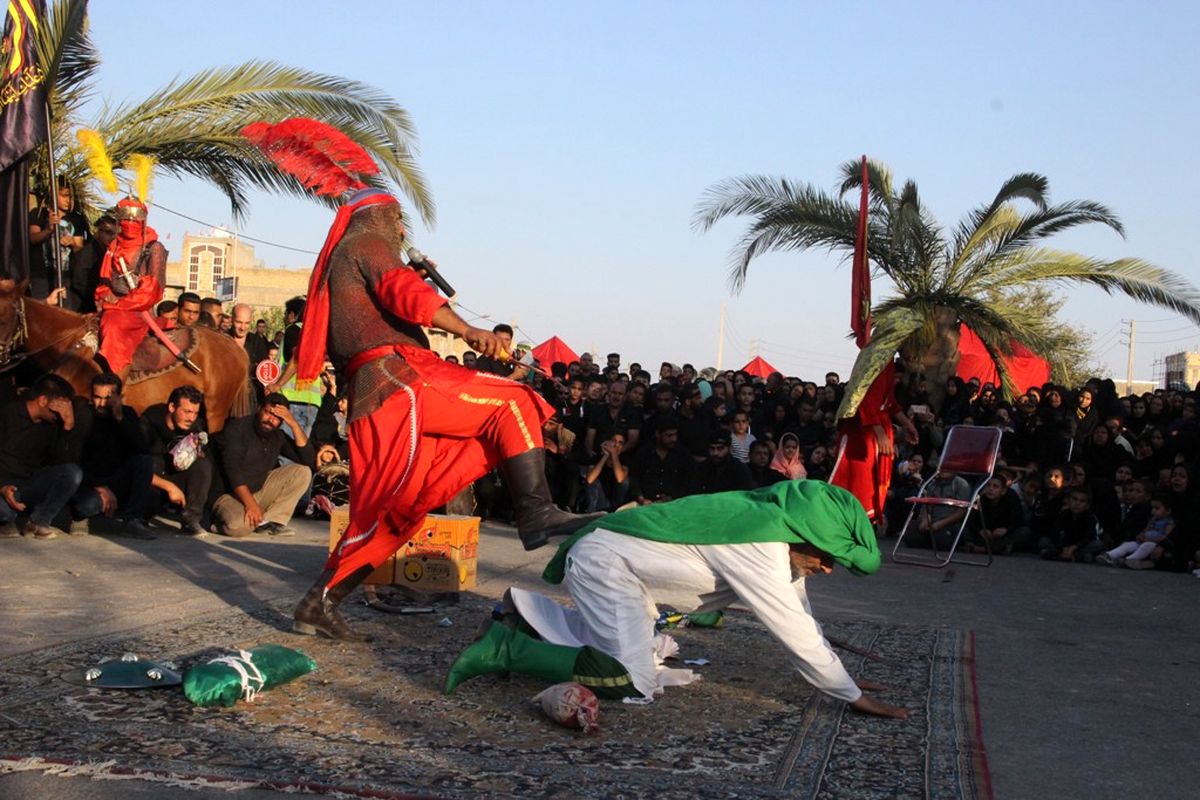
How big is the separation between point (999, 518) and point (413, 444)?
25.4ft

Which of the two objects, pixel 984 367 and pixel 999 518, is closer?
pixel 999 518

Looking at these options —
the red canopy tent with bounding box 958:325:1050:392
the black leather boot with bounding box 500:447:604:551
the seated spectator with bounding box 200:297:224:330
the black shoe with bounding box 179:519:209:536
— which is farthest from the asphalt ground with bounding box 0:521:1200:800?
the red canopy tent with bounding box 958:325:1050:392

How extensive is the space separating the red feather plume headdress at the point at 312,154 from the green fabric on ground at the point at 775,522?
224cm

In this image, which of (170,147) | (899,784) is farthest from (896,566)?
(170,147)

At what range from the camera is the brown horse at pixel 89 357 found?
29.1 ft

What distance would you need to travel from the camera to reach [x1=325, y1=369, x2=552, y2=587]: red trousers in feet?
16.9

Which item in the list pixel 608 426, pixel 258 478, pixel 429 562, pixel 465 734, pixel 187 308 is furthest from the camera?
pixel 608 426

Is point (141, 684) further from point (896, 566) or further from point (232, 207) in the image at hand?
point (232, 207)

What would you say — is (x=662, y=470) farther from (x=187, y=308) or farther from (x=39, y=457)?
(x=39, y=457)

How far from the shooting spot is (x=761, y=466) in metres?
12.8

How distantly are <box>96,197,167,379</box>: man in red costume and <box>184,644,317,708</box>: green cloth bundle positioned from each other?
6162mm

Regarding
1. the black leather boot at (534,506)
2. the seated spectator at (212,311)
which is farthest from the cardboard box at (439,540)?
the seated spectator at (212,311)

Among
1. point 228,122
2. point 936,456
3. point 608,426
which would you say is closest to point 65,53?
point 228,122

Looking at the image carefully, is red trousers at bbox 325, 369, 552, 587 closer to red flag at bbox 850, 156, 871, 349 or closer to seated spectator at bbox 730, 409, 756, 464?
red flag at bbox 850, 156, 871, 349
